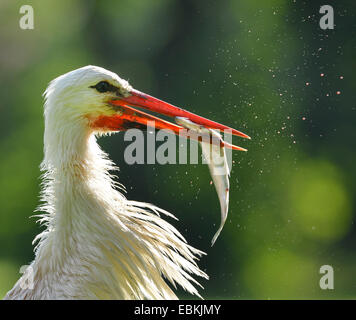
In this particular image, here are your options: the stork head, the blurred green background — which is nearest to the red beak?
the stork head

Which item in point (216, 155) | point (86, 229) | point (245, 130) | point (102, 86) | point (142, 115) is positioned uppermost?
point (245, 130)

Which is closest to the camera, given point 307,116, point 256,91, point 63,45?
point 256,91

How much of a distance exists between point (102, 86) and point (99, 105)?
0.09 m

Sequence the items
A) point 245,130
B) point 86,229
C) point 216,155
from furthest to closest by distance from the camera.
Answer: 1. point 245,130
2. point 216,155
3. point 86,229

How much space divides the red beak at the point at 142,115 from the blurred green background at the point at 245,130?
18.1 ft

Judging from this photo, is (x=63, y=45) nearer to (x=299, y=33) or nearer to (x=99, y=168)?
(x=299, y=33)

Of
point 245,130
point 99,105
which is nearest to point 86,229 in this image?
point 99,105

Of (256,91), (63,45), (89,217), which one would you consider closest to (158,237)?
(89,217)

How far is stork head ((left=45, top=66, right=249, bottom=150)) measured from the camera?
3.01 metres

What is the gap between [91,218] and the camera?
2955 mm

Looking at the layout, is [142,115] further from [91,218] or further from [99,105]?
[91,218]

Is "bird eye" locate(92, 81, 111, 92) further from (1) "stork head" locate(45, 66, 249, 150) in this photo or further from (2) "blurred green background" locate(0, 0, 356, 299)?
(2) "blurred green background" locate(0, 0, 356, 299)

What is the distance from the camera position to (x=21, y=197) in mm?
11805

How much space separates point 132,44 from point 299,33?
275 cm
